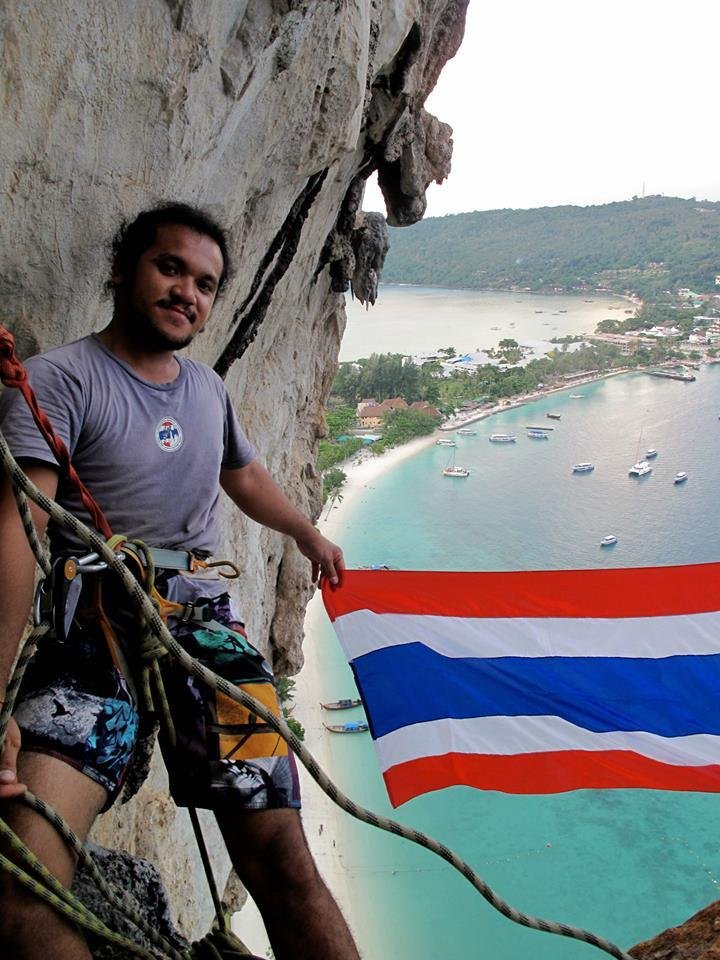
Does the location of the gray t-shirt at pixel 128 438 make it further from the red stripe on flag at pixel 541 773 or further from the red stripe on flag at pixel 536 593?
the red stripe on flag at pixel 541 773

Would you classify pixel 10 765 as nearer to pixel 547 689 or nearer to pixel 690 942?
pixel 690 942

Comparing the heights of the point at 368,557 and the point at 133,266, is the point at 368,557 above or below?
below

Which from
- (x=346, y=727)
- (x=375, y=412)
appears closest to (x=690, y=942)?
(x=346, y=727)

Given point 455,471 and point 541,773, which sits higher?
point 541,773

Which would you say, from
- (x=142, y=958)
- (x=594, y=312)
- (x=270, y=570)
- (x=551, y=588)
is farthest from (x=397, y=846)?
(x=594, y=312)

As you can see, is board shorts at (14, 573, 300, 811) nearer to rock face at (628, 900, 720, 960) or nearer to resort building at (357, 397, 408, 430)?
rock face at (628, 900, 720, 960)

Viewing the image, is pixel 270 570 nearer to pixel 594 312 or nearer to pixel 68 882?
pixel 68 882
